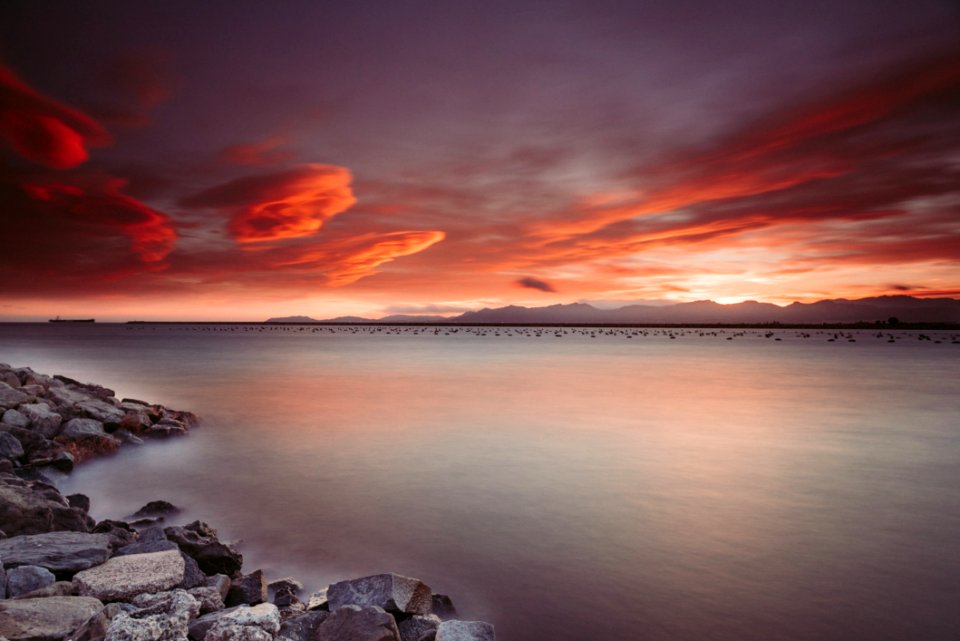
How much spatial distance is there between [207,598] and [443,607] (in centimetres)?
224

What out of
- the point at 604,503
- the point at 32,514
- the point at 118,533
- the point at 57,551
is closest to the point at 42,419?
the point at 32,514

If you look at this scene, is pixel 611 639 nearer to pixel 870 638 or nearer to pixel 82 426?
pixel 870 638

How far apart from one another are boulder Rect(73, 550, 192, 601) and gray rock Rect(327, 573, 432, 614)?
147 cm

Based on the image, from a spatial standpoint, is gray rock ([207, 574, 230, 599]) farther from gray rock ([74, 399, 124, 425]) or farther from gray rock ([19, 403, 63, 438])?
gray rock ([74, 399, 124, 425])

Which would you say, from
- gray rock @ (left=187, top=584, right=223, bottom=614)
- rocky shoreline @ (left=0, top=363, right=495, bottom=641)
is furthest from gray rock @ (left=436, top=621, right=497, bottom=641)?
gray rock @ (left=187, top=584, right=223, bottom=614)

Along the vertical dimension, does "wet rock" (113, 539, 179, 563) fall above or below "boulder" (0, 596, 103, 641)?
below

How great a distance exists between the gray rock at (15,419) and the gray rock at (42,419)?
0.30 feet

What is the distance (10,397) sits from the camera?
1331 cm

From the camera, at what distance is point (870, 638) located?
17.9ft

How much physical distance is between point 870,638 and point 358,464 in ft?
30.1

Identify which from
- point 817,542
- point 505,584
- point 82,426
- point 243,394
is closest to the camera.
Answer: point 505,584

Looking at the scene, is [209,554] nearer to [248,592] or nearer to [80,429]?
[248,592]

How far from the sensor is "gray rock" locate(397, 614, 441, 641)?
16.2 feet

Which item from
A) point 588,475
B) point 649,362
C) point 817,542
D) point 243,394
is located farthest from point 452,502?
point 649,362
